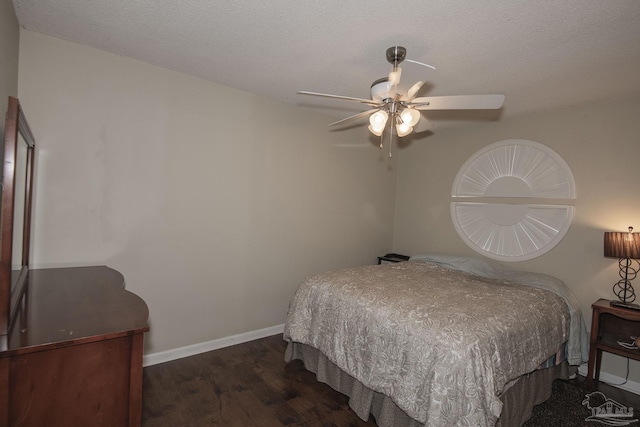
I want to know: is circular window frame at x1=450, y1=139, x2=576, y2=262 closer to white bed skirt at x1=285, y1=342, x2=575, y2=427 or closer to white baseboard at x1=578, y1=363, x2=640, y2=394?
white baseboard at x1=578, y1=363, x2=640, y2=394

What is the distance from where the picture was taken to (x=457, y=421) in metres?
1.50

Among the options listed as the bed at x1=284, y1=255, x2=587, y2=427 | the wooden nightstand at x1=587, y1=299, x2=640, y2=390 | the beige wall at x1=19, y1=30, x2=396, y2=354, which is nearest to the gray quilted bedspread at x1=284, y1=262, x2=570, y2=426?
the bed at x1=284, y1=255, x2=587, y2=427

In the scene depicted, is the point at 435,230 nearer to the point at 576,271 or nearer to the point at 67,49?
the point at 576,271

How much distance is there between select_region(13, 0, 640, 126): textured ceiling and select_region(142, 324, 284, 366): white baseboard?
8.09 feet

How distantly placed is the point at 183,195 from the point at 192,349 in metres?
1.42

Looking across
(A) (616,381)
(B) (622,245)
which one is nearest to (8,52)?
(B) (622,245)

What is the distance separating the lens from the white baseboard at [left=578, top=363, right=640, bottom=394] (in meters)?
2.61

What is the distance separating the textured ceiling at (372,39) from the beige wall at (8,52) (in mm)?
134

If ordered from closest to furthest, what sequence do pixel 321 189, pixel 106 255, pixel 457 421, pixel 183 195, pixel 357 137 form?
pixel 457 421 → pixel 106 255 → pixel 183 195 → pixel 321 189 → pixel 357 137

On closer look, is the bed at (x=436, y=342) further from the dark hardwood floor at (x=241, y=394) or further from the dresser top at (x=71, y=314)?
the dresser top at (x=71, y=314)

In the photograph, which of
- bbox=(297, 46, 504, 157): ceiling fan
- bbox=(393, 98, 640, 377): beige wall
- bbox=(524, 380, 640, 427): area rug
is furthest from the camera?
bbox=(393, 98, 640, 377): beige wall

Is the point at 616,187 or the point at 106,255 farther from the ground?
the point at 616,187

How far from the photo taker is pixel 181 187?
272cm

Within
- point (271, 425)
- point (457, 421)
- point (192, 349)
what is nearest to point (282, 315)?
point (192, 349)
